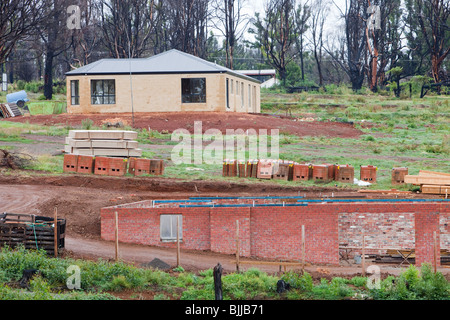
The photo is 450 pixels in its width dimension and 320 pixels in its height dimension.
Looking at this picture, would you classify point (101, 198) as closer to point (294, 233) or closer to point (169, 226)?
point (169, 226)

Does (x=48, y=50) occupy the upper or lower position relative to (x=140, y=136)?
upper

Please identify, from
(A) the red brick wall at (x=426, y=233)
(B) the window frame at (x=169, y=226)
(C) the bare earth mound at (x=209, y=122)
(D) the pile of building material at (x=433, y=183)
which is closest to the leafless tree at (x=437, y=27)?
(C) the bare earth mound at (x=209, y=122)

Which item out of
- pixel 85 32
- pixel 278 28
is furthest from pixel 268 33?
pixel 85 32

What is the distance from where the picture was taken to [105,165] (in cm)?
2809

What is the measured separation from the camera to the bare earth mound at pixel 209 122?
38406 mm

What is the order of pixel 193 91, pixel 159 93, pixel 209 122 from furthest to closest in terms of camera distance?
pixel 193 91 < pixel 159 93 < pixel 209 122

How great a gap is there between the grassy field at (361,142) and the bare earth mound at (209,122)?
4.02 ft

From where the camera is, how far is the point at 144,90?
43.1 meters

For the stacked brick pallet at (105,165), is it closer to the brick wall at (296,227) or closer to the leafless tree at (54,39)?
the brick wall at (296,227)

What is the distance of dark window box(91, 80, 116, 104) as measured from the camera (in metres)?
43.7

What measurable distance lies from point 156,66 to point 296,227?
25.4 metres

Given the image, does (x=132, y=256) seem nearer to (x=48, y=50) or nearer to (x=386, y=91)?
(x=48, y=50)
